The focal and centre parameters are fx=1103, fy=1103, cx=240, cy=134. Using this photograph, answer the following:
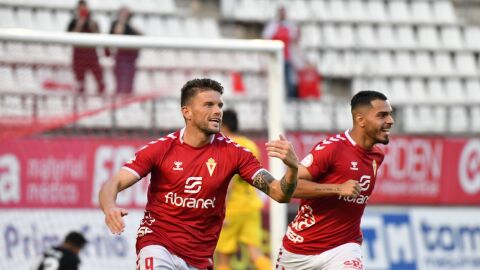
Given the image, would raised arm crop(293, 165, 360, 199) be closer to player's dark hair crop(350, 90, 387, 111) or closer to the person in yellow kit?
player's dark hair crop(350, 90, 387, 111)

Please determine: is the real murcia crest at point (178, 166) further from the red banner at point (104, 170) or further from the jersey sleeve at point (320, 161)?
the red banner at point (104, 170)

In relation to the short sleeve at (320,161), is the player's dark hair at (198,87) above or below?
above

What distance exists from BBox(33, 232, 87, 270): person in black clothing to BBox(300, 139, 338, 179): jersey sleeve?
3.65 meters

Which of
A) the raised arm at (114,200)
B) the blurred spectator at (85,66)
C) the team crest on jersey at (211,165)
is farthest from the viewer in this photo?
the blurred spectator at (85,66)

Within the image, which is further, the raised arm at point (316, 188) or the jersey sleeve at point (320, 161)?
the jersey sleeve at point (320, 161)

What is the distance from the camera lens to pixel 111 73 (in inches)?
469

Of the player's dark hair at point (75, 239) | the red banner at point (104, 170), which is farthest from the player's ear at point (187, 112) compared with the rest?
the red banner at point (104, 170)

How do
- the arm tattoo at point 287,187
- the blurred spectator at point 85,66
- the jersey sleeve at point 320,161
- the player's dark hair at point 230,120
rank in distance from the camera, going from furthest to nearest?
the blurred spectator at point 85,66 → the player's dark hair at point 230,120 → the jersey sleeve at point 320,161 → the arm tattoo at point 287,187

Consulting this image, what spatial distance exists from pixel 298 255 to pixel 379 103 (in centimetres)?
135

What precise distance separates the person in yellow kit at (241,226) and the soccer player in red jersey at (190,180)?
13.3 feet

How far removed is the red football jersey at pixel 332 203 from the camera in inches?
336

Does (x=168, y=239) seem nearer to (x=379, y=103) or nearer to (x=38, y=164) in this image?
(x=379, y=103)

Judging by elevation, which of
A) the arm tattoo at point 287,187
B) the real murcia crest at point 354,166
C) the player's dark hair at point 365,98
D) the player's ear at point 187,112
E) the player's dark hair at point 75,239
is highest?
the player's dark hair at point 365,98

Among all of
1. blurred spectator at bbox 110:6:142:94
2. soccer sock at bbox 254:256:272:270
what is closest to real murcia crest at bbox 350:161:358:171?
soccer sock at bbox 254:256:272:270
